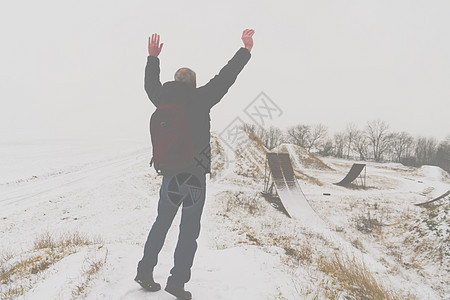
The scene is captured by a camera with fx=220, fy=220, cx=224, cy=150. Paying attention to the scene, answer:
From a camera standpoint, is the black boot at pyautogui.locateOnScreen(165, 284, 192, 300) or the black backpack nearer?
the black backpack

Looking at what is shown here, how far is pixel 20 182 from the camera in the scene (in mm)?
14242

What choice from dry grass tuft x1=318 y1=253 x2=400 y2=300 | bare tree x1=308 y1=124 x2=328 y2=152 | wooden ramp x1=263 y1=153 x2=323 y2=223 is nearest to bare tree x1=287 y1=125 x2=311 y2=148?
bare tree x1=308 y1=124 x2=328 y2=152

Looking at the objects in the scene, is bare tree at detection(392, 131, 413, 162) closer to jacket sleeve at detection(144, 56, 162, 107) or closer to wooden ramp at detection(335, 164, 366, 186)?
wooden ramp at detection(335, 164, 366, 186)

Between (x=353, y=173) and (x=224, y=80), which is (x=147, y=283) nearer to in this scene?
(x=224, y=80)

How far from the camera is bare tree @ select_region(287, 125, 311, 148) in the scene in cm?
7676

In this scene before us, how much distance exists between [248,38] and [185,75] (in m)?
0.80

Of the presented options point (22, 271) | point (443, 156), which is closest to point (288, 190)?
point (22, 271)

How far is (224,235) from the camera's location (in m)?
8.27

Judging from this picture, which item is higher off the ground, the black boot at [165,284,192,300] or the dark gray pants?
the dark gray pants

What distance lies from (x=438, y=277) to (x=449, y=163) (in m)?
71.6

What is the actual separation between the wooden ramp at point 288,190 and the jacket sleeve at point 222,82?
1081cm

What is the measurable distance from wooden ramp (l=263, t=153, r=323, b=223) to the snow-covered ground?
809 mm

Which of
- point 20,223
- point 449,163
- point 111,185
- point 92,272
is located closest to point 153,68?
point 92,272

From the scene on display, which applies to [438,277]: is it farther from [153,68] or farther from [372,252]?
[153,68]
